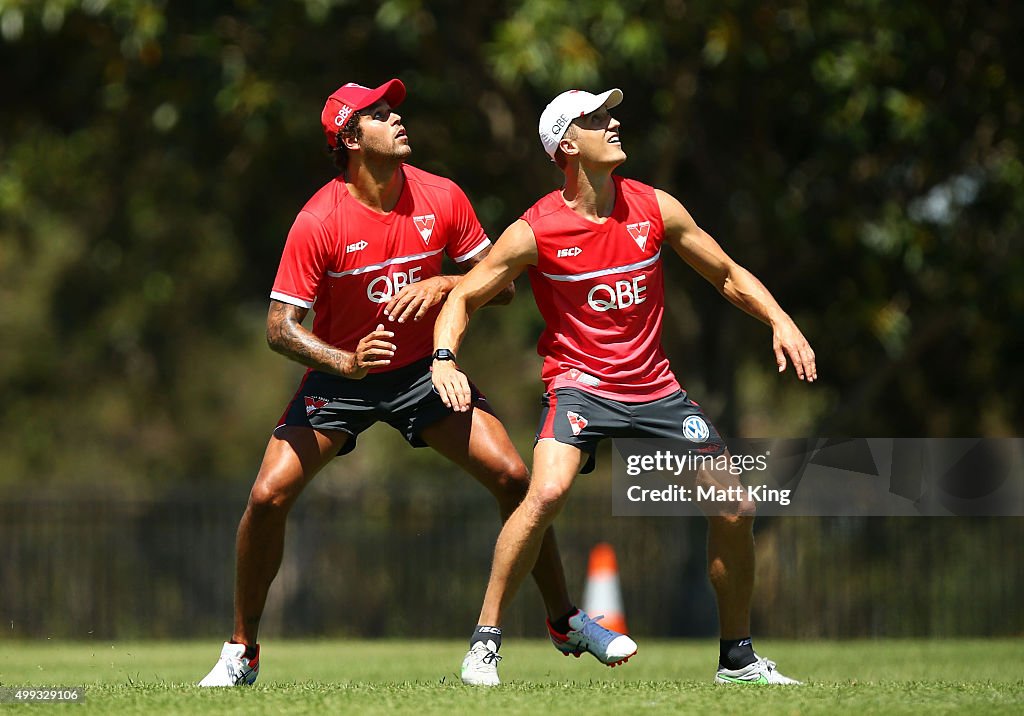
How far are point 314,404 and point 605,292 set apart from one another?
1482mm

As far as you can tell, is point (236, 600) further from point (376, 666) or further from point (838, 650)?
point (838, 650)

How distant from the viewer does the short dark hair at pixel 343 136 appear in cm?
734

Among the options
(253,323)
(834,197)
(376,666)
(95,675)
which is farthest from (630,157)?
A: (253,323)

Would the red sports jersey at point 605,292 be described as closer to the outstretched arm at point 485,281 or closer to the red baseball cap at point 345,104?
the outstretched arm at point 485,281

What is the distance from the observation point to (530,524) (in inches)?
264

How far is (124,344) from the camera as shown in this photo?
26.2 meters

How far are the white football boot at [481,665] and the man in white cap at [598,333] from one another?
0.12m

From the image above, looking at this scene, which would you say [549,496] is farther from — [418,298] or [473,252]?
[473,252]

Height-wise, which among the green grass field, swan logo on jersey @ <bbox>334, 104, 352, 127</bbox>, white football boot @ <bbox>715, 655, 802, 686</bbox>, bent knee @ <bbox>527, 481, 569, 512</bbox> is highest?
swan logo on jersey @ <bbox>334, 104, 352, 127</bbox>

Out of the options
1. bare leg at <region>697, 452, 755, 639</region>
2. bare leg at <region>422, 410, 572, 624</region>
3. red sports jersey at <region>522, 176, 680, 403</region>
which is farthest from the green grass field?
red sports jersey at <region>522, 176, 680, 403</region>

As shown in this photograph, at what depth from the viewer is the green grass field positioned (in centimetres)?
574

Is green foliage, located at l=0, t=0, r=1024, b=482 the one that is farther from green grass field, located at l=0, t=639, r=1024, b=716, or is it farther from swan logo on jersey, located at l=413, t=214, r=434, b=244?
swan logo on jersey, located at l=413, t=214, r=434, b=244

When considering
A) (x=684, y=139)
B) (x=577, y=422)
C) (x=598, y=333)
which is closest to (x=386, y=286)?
(x=598, y=333)

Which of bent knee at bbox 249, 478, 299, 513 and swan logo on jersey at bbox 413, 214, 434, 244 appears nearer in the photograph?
bent knee at bbox 249, 478, 299, 513
